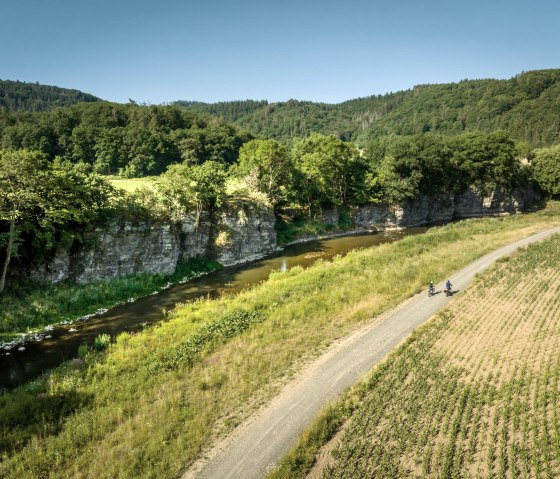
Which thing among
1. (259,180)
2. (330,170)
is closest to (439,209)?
(330,170)

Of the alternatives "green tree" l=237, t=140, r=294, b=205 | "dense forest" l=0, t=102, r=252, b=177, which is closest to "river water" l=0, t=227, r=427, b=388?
"green tree" l=237, t=140, r=294, b=205

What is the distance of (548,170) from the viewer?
3834 inches

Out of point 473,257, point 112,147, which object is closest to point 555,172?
point 473,257

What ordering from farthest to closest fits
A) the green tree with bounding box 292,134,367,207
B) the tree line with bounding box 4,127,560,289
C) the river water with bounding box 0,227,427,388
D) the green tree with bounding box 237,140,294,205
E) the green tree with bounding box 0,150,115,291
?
the green tree with bounding box 292,134,367,207 < the green tree with bounding box 237,140,294,205 < the tree line with bounding box 4,127,560,289 < the green tree with bounding box 0,150,115,291 < the river water with bounding box 0,227,427,388

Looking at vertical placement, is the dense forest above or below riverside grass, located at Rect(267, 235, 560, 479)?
above

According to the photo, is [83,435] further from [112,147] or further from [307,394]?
[112,147]

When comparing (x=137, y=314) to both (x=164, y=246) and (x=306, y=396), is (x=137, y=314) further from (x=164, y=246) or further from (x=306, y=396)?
(x=306, y=396)

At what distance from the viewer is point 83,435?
15.1 meters

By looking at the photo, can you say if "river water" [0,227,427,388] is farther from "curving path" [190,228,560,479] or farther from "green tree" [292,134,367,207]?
"green tree" [292,134,367,207]

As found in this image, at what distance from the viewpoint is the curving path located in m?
13.8

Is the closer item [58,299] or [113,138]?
[58,299]

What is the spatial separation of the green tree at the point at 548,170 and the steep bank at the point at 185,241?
49.0 m

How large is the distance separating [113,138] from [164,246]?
59.9 meters

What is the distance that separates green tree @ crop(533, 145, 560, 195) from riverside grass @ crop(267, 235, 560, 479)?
93106mm
